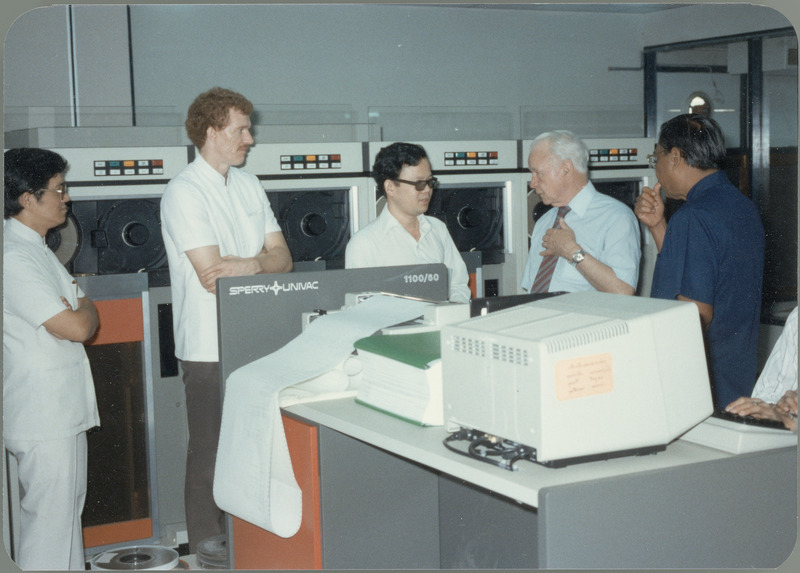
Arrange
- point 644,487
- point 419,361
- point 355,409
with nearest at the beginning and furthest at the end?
point 644,487 < point 419,361 < point 355,409

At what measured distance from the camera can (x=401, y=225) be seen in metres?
3.23

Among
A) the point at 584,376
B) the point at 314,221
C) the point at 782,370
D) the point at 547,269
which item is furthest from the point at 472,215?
the point at 584,376

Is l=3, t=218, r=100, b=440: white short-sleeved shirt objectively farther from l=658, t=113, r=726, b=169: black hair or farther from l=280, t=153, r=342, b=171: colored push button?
l=658, t=113, r=726, b=169: black hair

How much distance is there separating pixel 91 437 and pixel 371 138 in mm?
1901

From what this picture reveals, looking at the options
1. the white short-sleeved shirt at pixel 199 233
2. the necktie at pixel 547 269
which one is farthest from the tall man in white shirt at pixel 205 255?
the necktie at pixel 547 269

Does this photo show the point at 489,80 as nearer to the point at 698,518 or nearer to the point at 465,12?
the point at 465,12

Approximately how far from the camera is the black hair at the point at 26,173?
113 inches

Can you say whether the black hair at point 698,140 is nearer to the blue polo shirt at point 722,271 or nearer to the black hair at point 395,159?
the blue polo shirt at point 722,271

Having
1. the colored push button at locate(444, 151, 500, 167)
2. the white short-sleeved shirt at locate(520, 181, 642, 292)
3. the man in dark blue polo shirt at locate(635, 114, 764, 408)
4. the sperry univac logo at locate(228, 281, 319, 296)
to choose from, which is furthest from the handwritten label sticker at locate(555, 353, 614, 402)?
the colored push button at locate(444, 151, 500, 167)

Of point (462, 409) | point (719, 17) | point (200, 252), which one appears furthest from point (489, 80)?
point (462, 409)

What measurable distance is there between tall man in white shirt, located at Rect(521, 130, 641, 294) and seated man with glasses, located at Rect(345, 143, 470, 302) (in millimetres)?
437

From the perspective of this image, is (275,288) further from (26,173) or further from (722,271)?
(722,271)

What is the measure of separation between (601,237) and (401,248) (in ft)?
2.44

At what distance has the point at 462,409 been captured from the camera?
167cm
